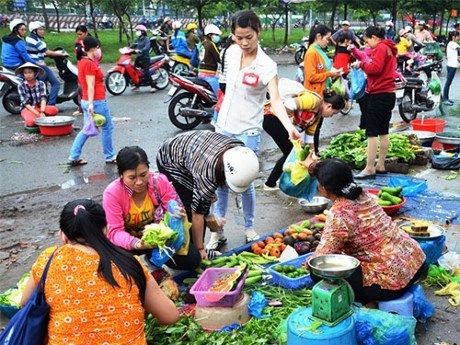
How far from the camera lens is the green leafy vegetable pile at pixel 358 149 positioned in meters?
7.82

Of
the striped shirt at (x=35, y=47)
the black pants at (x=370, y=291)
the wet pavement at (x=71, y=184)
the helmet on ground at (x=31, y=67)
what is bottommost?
the wet pavement at (x=71, y=184)

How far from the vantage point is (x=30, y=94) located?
10.2 m

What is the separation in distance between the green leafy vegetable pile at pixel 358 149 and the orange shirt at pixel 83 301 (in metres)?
5.41

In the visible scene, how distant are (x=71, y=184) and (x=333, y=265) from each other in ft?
16.1

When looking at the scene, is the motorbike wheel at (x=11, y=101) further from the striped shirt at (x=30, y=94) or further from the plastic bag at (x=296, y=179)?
the plastic bag at (x=296, y=179)

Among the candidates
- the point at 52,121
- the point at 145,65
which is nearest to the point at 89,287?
the point at 52,121

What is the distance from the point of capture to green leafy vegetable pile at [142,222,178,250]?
3.97 metres

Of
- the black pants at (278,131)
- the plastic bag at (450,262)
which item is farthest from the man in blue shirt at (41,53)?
the plastic bag at (450,262)

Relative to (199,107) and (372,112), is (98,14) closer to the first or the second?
(199,107)

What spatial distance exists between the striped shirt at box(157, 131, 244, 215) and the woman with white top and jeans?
1.98ft

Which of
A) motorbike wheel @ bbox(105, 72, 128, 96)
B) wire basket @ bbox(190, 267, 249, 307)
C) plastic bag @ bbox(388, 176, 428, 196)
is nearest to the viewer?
wire basket @ bbox(190, 267, 249, 307)

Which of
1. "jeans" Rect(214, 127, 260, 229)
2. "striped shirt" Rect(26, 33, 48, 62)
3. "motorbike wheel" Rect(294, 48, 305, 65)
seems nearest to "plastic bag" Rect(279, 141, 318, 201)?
"jeans" Rect(214, 127, 260, 229)

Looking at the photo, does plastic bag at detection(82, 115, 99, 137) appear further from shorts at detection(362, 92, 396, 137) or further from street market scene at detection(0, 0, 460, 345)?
shorts at detection(362, 92, 396, 137)

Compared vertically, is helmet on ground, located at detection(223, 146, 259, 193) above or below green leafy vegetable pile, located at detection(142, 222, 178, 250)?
above
